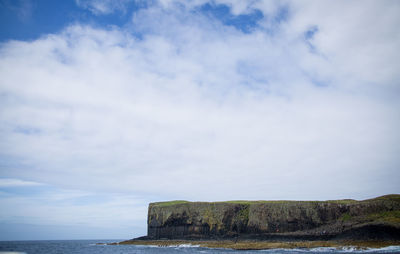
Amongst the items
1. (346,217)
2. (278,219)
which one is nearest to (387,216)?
(346,217)

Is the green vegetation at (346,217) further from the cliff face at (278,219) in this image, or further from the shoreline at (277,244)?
the shoreline at (277,244)

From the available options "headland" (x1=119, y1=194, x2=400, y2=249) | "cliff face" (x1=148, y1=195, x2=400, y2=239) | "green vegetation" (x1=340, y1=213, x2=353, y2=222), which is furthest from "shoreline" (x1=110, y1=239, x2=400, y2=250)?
"green vegetation" (x1=340, y1=213, x2=353, y2=222)

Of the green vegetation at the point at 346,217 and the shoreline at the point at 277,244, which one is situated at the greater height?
the green vegetation at the point at 346,217

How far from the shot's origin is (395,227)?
4950cm

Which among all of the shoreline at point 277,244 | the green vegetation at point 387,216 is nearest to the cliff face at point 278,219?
the green vegetation at point 387,216

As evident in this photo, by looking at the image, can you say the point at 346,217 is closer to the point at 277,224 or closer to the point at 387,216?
the point at 387,216

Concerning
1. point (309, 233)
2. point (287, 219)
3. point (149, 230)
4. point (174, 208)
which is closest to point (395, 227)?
Result: point (309, 233)

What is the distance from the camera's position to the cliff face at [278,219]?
54125 millimetres

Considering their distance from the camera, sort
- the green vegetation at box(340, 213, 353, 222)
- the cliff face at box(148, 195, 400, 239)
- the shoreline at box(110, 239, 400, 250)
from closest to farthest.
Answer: the shoreline at box(110, 239, 400, 250), the cliff face at box(148, 195, 400, 239), the green vegetation at box(340, 213, 353, 222)

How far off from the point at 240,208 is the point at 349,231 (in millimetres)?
24559

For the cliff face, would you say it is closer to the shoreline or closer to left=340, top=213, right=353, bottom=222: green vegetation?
left=340, top=213, right=353, bottom=222: green vegetation

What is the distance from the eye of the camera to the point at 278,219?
215 ft

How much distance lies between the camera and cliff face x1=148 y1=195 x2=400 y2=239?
54.1m

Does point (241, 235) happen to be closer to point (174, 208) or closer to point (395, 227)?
point (174, 208)
